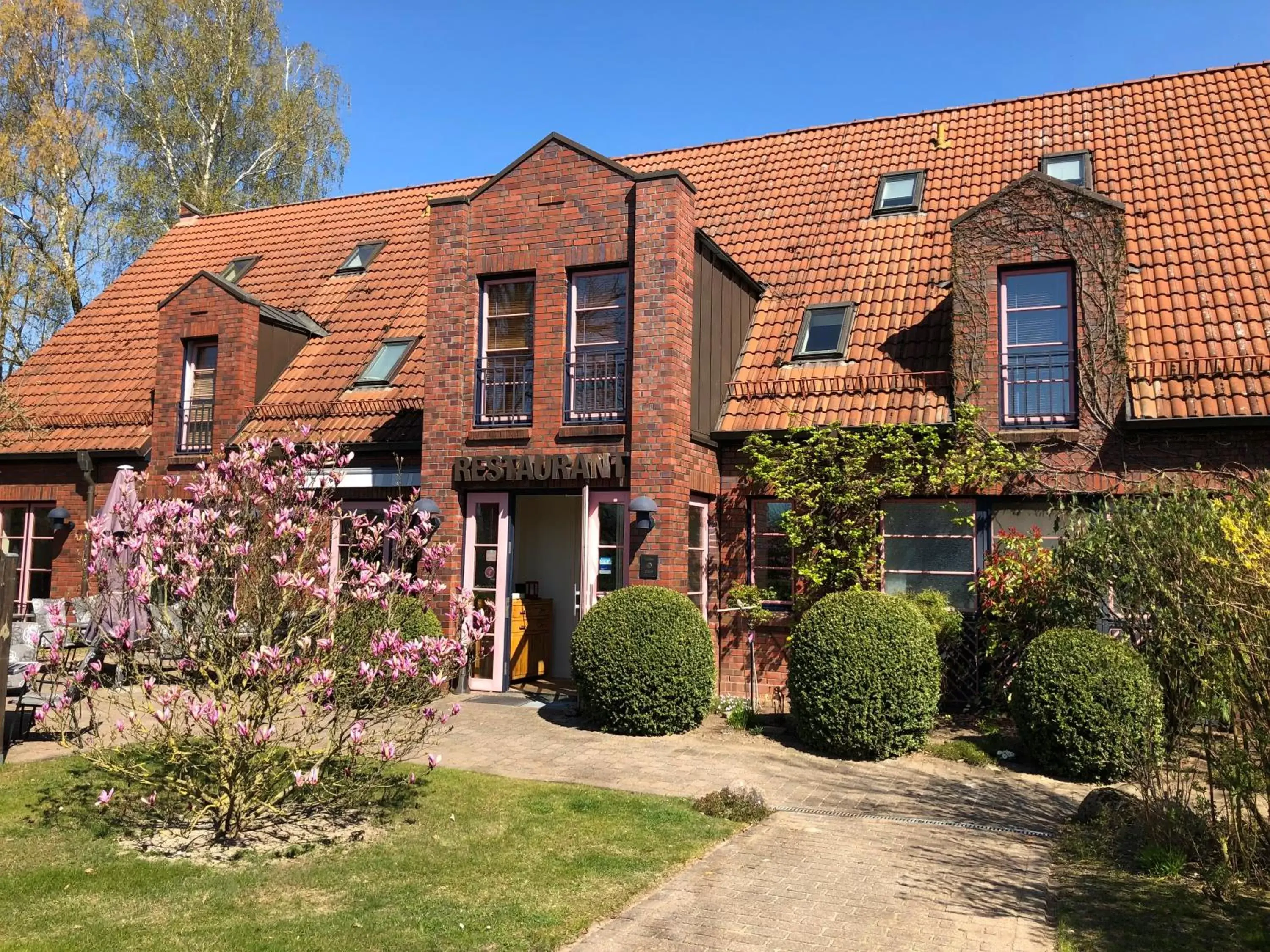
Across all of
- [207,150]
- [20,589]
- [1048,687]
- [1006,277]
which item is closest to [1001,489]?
[1006,277]

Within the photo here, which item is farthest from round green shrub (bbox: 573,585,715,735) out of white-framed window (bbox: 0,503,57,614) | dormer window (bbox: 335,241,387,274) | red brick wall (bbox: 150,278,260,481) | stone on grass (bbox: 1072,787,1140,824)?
white-framed window (bbox: 0,503,57,614)

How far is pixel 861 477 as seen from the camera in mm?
11945

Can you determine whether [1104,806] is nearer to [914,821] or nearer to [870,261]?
Answer: [914,821]

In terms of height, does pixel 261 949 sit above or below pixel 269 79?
below

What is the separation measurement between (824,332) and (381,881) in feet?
32.9

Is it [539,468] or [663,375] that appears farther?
[539,468]

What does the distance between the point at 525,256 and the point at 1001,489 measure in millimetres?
6753

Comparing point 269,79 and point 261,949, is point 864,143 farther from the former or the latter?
point 269,79

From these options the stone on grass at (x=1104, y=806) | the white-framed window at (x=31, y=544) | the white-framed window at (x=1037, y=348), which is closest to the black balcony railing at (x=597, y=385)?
the white-framed window at (x=1037, y=348)

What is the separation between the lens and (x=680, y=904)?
17.9ft

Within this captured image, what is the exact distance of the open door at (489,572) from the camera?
12.6m

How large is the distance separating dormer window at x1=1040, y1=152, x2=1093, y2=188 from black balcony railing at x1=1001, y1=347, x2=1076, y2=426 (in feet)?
12.5

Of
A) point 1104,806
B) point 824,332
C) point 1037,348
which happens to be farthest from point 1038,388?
point 1104,806

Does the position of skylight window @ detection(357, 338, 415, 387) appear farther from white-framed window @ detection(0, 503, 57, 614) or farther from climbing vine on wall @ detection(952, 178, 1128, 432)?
→ climbing vine on wall @ detection(952, 178, 1128, 432)
